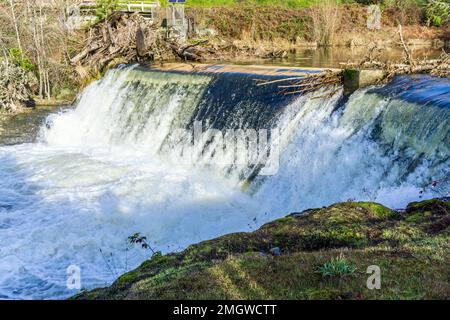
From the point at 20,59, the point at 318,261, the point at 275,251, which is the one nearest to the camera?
the point at 318,261

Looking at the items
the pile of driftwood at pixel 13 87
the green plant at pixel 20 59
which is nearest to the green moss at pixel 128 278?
the pile of driftwood at pixel 13 87

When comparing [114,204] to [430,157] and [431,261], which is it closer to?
[430,157]

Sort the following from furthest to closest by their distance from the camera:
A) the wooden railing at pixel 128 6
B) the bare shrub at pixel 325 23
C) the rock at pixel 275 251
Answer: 1. the bare shrub at pixel 325 23
2. the wooden railing at pixel 128 6
3. the rock at pixel 275 251

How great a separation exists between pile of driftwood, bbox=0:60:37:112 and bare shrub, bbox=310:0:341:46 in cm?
1814

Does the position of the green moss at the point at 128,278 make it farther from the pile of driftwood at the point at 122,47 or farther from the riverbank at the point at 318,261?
the pile of driftwood at the point at 122,47

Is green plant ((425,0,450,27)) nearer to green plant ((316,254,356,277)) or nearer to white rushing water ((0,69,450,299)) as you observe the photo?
white rushing water ((0,69,450,299))

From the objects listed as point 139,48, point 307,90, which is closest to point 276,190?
point 307,90

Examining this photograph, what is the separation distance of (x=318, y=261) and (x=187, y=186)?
6457 millimetres

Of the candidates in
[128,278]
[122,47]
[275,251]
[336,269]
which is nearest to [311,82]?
[275,251]

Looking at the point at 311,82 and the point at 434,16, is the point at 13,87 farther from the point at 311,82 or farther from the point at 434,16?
the point at 434,16

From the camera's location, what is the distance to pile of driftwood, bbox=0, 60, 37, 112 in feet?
57.7

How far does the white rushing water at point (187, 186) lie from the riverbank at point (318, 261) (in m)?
1.77

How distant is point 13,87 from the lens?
58.3 ft

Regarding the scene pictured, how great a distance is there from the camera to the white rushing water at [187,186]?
286 inches
